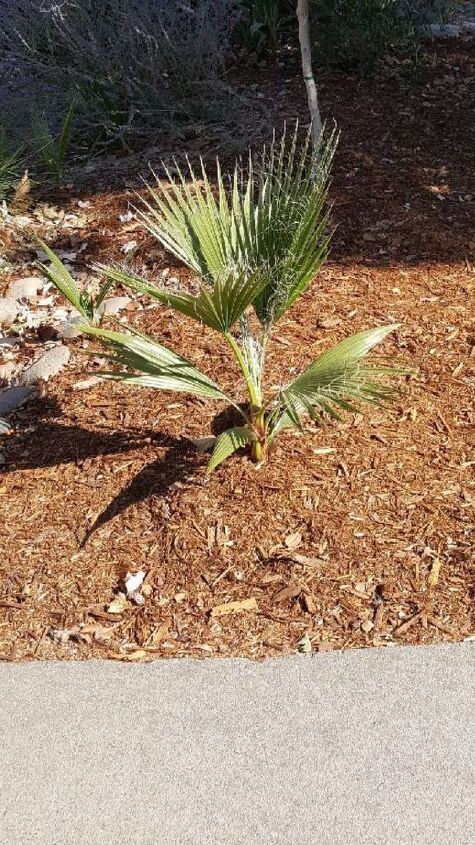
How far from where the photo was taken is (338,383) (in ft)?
10.0

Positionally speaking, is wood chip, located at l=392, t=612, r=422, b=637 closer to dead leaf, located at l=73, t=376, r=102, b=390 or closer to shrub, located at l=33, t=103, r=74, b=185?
dead leaf, located at l=73, t=376, r=102, b=390

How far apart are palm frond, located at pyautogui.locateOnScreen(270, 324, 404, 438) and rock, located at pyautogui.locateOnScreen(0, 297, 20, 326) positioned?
214 centimetres

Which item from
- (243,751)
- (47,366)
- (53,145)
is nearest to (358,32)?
(53,145)

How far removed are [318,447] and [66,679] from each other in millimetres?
1261

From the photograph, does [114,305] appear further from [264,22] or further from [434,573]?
[264,22]

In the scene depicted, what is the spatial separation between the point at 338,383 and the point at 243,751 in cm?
117

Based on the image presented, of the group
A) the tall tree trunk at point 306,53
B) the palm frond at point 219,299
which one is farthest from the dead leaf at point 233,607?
the tall tree trunk at point 306,53

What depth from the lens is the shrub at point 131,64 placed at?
679 centimetres

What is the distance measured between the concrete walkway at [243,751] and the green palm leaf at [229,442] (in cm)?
66

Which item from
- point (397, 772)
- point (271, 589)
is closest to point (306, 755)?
point (397, 772)

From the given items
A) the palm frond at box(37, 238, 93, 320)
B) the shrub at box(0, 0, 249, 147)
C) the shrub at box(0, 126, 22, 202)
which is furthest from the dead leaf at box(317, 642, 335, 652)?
the shrub at box(0, 0, 249, 147)

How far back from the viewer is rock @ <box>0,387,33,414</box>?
4.12 metres

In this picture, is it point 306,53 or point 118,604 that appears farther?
point 306,53

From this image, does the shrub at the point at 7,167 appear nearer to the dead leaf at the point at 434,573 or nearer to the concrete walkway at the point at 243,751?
the concrete walkway at the point at 243,751
